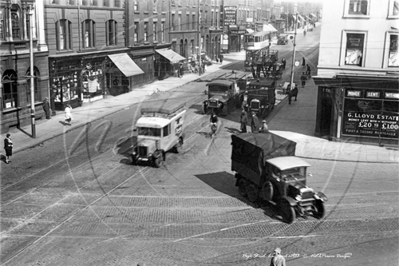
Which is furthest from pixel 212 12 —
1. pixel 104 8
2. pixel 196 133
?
pixel 196 133

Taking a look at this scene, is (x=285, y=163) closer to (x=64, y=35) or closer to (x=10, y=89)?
(x=10, y=89)

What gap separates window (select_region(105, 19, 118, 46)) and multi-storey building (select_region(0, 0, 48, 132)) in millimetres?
11971

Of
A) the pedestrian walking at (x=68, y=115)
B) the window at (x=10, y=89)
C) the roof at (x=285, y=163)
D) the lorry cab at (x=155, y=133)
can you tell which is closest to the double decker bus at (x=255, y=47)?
the pedestrian walking at (x=68, y=115)

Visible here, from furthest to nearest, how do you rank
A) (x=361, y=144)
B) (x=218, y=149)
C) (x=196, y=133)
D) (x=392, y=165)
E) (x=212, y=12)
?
(x=212, y=12), (x=196, y=133), (x=361, y=144), (x=218, y=149), (x=392, y=165)

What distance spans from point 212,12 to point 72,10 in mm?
47965

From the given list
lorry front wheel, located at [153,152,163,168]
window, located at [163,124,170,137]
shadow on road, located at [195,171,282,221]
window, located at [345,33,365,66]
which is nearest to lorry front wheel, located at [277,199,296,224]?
shadow on road, located at [195,171,282,221]

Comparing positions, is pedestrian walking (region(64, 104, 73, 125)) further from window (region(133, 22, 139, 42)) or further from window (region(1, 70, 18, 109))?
window (region(133, 22, 139, 42))

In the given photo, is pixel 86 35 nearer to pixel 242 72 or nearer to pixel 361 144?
pixel 361 144

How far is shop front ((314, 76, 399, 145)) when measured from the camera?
99.4 feet

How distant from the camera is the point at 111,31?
48.4 metres

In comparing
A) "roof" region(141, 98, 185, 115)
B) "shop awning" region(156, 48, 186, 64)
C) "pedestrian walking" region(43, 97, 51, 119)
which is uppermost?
"shop awning" region(156, 48, 186, 64)

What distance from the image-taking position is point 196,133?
33.8 meters

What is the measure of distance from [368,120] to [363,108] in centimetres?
87

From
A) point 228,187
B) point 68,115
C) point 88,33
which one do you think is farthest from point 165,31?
point 228,187
